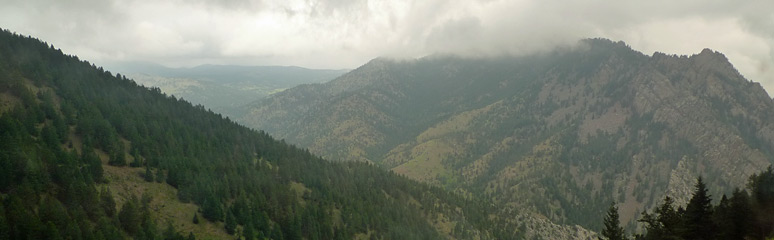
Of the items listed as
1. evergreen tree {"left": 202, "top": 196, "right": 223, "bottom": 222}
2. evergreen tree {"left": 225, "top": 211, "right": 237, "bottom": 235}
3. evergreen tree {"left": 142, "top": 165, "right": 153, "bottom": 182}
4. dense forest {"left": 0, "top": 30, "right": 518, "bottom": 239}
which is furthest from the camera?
evergreen tree {"left": 142, "top": 165, "right": 153, "bottom": 182}

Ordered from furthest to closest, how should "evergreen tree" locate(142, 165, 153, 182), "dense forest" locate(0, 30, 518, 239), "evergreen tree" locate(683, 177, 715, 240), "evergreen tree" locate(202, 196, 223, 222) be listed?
1. "evergreen tree" locate(142, 165, 153, 182)
2. "evergreen tree" locate(202, 196, 223, 222)
3. "dense forest" locate(0, 30, 518, 239)
4. "evergreen tree" locate(683, 177, 715, 240)

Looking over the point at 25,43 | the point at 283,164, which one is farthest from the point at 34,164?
the point at 25,43

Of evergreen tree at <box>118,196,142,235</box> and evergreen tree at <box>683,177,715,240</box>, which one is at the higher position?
evergreen tree at <box>683,177,715,240</box>

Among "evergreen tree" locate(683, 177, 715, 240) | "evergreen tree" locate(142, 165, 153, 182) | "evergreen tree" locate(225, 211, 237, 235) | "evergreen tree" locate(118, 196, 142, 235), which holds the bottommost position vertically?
"evergreen tree" locate(225, 211, 237, 235)

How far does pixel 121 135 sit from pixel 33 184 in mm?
69863

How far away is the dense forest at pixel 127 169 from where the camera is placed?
270 ft

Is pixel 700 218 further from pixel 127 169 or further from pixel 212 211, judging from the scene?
pixel 127 169

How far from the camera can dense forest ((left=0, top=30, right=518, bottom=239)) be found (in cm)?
8244

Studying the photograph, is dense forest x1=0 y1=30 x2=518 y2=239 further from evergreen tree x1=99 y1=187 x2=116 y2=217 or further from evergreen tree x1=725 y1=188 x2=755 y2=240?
evergreen tree x1=725 y1=188 x2=755 y2=240

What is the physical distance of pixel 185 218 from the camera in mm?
109688

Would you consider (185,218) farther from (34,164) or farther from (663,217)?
(663,217)

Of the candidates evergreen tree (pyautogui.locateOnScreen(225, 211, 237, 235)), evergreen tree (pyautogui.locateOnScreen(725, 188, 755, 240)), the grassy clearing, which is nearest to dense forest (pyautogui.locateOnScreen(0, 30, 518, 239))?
evergreen tree (pyautogui.locateOnScreen(225, 211, 237, 235))

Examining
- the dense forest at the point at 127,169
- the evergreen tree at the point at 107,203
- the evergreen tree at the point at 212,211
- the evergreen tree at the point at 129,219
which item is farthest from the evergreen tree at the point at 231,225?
the evergreen tree at the point at 107,203

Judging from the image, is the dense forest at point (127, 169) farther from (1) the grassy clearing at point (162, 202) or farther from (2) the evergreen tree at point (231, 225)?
(1) the grassy clearing at point (162, 202)
